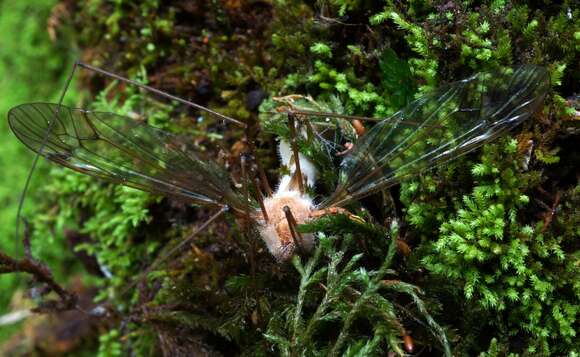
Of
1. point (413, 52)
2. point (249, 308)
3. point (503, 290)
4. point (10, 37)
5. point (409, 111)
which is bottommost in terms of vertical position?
point (503, 290)

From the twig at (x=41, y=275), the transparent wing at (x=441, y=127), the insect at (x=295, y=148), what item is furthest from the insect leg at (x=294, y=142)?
the twig at (x=41, y=275)

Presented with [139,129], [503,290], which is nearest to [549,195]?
[503,290]

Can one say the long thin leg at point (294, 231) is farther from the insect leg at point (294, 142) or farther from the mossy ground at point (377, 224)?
the insect leg at point (294, 142)

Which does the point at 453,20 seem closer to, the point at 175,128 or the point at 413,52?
the point at 413,52

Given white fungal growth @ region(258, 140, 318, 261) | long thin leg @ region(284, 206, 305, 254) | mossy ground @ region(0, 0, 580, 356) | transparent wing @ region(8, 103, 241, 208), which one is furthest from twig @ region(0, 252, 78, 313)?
long thin leg @ region(284, 206, 305, 254)

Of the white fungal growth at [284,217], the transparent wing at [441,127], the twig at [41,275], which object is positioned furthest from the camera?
the twig at [41,275]

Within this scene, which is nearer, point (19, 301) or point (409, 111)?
point (409, 111)

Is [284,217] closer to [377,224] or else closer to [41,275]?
[377,224]

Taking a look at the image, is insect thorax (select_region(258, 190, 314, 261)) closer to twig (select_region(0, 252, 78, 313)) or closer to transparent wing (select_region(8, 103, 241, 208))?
transparent wing (select_region(8, 103, 241, 208))
